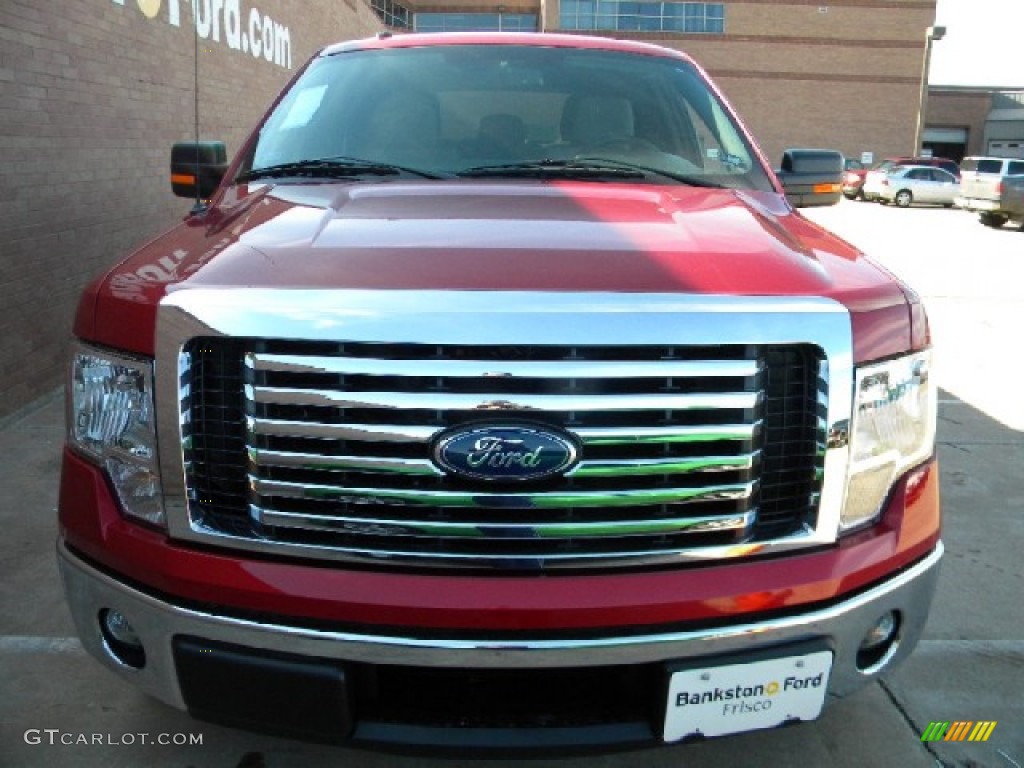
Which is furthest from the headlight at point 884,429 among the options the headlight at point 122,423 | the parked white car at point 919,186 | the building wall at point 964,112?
the building wall at point 964,112

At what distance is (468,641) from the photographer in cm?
180

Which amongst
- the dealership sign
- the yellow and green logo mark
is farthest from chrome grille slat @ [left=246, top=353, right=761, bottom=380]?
the dealership sign

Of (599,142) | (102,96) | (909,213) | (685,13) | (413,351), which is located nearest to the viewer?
(413,351)

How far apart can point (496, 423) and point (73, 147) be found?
5.27 meters

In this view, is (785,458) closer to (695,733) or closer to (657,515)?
(657,515)

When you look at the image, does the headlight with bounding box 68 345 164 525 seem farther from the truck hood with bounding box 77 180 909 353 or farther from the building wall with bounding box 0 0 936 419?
the building wall with bounding box 0 0 936 419

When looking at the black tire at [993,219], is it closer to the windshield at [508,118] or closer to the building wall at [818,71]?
the windshield at [508,118]

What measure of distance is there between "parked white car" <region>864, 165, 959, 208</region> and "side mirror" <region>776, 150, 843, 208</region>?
2942 centimetres

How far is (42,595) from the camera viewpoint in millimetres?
3320

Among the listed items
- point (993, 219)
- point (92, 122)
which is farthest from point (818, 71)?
point (92, 122)

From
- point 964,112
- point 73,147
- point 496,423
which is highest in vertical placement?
point 964,112

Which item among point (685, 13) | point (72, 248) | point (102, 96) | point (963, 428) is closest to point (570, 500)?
point (963, 428)

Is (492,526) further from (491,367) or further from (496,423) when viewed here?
(491,367)

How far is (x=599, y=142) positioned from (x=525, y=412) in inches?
69.1
